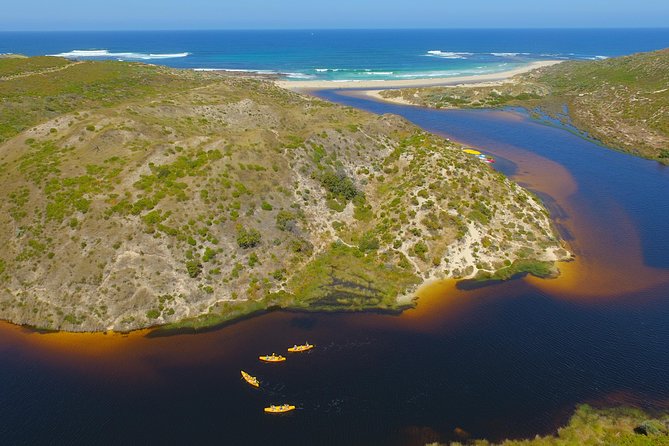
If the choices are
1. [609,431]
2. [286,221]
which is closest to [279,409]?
[286,221]

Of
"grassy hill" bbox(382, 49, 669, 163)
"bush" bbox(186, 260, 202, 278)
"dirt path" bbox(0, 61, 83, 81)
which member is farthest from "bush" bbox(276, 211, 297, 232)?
"grassy hill" bbox(382, 49, 669, 163)

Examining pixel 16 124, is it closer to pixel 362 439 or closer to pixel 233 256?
pixel 233 256

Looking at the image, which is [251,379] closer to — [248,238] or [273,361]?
[273,361]

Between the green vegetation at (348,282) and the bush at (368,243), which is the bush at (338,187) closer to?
the bush at (368,243)

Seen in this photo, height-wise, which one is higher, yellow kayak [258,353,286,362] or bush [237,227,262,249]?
bush [237,227,262,249]

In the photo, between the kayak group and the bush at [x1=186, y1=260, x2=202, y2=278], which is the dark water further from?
the bush at [x1=186, y1=260, x2=202, y2=278]

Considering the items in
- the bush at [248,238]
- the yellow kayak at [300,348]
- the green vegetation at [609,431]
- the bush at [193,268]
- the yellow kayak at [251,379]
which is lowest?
the green vegetation at [609,431]

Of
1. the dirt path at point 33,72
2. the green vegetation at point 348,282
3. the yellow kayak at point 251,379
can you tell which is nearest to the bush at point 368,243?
the green vegetation at point 348,282
